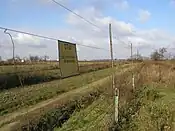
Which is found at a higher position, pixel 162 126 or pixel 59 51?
pixel 59 51

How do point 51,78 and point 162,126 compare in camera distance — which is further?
point 51,78

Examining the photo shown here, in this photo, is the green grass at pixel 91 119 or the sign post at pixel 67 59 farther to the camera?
the sign post at pixel 67 59

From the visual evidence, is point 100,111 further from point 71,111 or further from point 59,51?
point 59,51

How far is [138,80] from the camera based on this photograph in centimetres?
2303

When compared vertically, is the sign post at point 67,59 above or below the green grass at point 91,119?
above

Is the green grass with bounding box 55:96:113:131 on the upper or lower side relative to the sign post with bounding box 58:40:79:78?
lower

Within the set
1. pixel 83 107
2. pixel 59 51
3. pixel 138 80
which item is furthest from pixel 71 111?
pixel 138 80

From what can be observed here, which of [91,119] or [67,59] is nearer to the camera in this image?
[67,59]

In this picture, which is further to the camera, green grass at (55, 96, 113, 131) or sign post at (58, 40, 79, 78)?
sign post at (58, 40, 79, 78)

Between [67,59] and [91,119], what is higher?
[67,59]

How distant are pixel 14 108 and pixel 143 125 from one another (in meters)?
7.12

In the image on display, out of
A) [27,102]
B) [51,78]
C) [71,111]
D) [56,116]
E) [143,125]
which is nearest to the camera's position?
[143,125]

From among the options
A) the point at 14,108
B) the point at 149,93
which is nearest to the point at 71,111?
the point at 14,108

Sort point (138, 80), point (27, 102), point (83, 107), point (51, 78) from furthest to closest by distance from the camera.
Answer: point (51, 78), point (138, 80), point (27, 102), point (83, 107)
